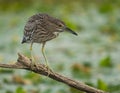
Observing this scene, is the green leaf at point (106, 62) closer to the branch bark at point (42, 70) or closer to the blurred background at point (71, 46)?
the blurred background at point (71, 46)


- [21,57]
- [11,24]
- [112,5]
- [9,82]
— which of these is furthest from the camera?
[112,5]

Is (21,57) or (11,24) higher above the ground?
(11,24)

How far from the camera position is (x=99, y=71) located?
9805 mm

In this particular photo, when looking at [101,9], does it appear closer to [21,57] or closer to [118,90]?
[118,90]

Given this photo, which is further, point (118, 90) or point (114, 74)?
point (114, 74)

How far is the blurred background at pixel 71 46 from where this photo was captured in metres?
8.93

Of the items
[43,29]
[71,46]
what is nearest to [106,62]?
[71,46]

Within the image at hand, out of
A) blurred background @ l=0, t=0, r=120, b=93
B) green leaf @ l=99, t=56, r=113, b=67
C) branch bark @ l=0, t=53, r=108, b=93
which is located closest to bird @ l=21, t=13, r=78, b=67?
branch bark @ l=0, t=53, r=108, b=93

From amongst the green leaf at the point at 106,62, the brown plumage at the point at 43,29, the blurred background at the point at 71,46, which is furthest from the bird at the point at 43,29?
the green leaf at the point at 106,62

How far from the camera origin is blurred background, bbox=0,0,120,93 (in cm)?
893

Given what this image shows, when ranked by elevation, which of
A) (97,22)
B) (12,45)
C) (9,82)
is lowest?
(9,82)

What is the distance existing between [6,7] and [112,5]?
2.23 m

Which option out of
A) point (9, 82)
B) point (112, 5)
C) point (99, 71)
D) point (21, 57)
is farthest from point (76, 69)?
point (112, 5)

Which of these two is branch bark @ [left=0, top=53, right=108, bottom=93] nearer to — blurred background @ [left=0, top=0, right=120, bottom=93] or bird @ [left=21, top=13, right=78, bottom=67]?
bird @ [left=21, top=13, right=78, bottom=67]
